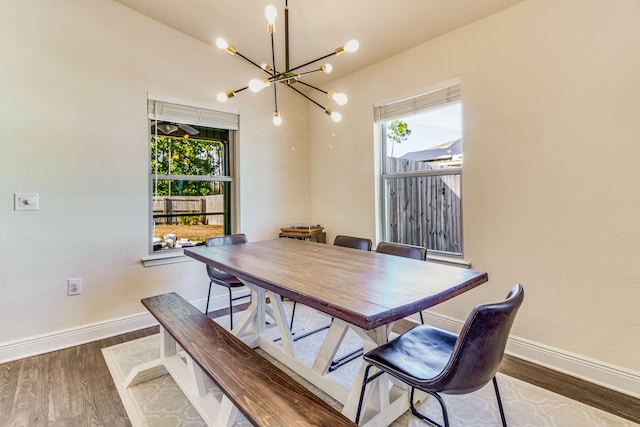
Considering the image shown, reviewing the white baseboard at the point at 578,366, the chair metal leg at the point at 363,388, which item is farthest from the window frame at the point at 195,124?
the white baseboard at the point at 578,366

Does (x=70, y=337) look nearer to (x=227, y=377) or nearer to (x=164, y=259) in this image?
(x=164, y=259)

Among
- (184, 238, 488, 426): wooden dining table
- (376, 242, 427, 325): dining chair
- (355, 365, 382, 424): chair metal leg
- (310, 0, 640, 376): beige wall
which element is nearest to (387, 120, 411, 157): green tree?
(310, 0, 640, 376): beige wall

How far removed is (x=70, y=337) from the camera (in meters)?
2.39

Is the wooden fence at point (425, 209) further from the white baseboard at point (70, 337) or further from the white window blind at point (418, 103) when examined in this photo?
the white baseboard at point (70, 337)

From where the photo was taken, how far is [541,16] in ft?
6.86

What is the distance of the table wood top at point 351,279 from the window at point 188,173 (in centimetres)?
88

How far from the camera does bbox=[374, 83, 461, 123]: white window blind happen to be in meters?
2.59

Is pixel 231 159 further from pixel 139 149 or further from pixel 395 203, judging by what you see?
pixel 395 203

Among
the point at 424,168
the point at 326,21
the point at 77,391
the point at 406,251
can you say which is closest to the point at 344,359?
the point at 406,251

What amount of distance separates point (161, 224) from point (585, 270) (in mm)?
3357

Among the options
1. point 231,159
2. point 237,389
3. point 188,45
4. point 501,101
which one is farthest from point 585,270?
point 188,45

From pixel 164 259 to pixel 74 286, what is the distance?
67cm

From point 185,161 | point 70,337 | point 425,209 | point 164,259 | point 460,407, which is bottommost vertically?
point 460,407

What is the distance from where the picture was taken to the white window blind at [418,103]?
2594mm
